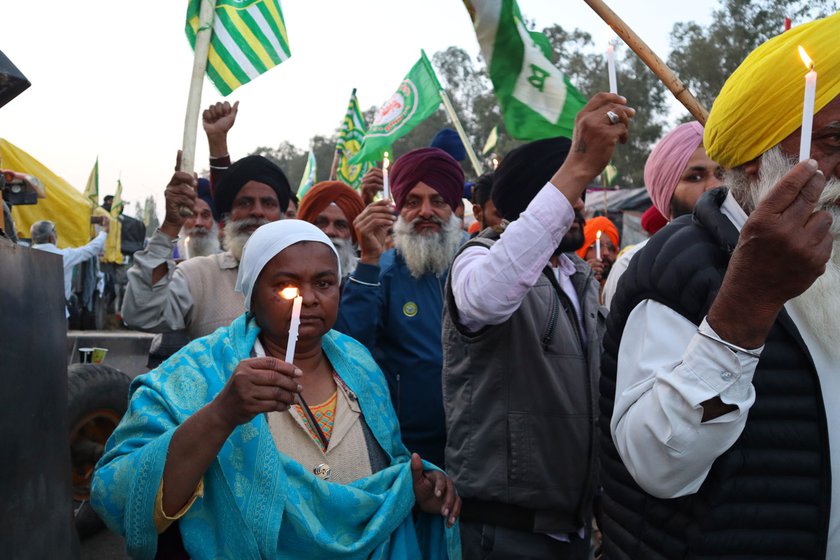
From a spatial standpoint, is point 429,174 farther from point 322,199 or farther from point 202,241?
point 202,241

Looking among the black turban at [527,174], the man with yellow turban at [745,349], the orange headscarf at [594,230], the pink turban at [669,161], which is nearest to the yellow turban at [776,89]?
the man with yellow turban at [745,349]

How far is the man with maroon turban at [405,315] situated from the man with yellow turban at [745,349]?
1.77 m

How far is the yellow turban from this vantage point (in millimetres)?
1863

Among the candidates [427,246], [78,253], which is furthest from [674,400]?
[78,253]

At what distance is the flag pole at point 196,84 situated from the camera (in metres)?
3.90

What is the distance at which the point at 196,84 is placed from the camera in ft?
14.0

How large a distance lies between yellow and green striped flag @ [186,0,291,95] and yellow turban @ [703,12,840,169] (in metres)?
3.45

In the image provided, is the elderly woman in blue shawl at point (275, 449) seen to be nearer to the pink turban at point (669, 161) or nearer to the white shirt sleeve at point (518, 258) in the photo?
the white shirt sleeve at point (518, 258)

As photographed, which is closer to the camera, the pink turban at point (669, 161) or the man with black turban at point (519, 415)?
the man with black turban at point (519, 415)

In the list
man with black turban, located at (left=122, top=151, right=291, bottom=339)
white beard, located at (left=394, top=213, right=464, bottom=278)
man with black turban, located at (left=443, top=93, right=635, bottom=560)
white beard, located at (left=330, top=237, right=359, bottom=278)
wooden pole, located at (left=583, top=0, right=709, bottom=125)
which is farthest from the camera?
white beard, located at (left=330, top=237, right=359, bottom=278)

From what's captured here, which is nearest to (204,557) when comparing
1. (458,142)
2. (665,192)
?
(665,192)

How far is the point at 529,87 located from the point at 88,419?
367 cm

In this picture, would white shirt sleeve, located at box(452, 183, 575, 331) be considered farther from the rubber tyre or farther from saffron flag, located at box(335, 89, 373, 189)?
saffron flag, located at box(335, 89, 373, 189)

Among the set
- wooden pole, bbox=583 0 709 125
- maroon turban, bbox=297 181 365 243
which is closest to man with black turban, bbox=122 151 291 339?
maroon turban, bbox=297 181 365 243
